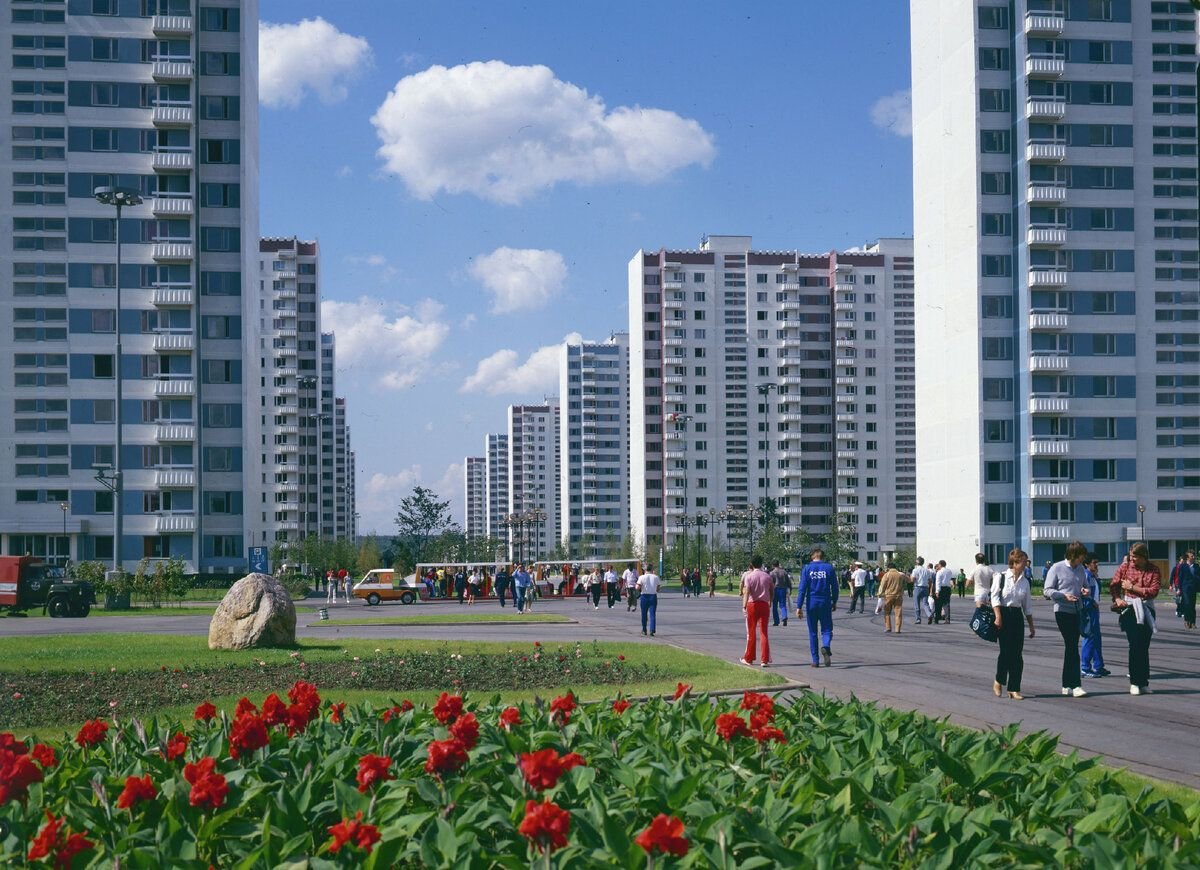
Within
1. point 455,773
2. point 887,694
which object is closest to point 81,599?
point 887,694

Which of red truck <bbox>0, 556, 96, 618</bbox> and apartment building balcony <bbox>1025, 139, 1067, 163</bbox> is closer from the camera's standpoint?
red truck <bbox>0, 556, 96, 618</bbox>

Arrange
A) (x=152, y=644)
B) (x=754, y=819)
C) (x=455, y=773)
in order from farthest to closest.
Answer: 1. (x=152, y=644)
2. (x=455, y=773)
3. (x=754, y=819)

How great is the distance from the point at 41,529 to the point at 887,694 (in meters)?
63.7

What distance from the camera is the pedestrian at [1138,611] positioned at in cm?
1608

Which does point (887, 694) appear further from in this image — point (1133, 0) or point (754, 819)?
point (1133, 0)

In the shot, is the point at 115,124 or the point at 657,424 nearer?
the point at 115,124

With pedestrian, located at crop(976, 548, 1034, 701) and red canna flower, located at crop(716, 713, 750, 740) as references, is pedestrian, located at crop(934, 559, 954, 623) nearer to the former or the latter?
pedestrian, located at crop(976, 548, 1034, 701)

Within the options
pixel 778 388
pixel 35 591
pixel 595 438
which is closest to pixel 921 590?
pixel 35 591

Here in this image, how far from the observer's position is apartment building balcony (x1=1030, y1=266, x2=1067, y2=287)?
69.2m

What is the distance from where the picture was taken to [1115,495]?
232 feet

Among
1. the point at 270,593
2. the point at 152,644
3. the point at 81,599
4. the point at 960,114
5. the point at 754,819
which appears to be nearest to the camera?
the point at 754,819

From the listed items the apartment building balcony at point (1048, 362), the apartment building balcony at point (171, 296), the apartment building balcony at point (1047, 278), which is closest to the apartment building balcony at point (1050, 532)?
the apartment building balcony at point (1048, 362)

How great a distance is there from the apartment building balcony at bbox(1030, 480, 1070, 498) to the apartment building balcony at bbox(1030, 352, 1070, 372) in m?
6.54

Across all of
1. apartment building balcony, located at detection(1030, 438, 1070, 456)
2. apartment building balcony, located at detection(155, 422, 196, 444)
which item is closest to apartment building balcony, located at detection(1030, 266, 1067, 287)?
apartment building balcony, located at detection(1030, 438, 1070, 456)
